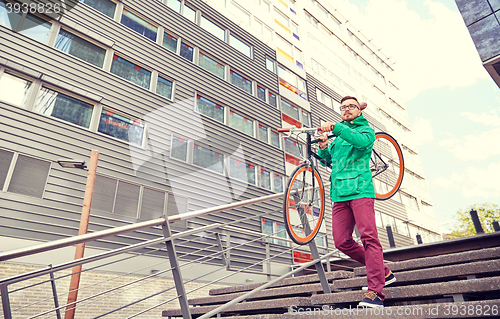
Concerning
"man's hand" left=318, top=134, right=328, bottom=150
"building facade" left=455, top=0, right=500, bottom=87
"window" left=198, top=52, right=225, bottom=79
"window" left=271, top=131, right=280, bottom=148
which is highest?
"window" left=198, top=52, right=225, bottom=79

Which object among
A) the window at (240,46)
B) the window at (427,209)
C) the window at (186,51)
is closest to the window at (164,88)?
the window at (186,51)

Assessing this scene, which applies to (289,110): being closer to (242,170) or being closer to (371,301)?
(242,170)

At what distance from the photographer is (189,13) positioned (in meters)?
14.4

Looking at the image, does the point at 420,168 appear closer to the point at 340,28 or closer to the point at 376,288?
the point at 340,28

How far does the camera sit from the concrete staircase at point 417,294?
2049mm

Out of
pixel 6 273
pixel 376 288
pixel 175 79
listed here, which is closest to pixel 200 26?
pixel 175 79

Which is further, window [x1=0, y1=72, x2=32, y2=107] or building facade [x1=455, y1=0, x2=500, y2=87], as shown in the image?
window [x1=0, y1=72, x2=32, y2=107]

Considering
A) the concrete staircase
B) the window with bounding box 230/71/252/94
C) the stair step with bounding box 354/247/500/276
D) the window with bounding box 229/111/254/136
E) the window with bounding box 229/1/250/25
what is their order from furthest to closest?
the window with bounding box 229/1/250/25 < the window with bounding box 230/71/252/94 < the window with bounding box 229/111/254/136 < the stair step with bounding box 354/247/500/276 < the concrete staircase

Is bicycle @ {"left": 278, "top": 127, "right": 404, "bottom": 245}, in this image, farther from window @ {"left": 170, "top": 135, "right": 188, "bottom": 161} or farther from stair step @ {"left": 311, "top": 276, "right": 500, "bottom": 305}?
window @ {"left": 170, "top": 135, "right": 188, "bottom": 161}

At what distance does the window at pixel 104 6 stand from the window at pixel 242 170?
717 centimetres

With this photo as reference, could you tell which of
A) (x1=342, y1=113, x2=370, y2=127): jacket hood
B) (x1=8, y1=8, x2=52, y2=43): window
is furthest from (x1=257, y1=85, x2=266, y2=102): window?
(x1=342, y1=113, x2=370, y2=127): jacket hood

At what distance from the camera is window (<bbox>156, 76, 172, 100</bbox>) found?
A: 11.9 m

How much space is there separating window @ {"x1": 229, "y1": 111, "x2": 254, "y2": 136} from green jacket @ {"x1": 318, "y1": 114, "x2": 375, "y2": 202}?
11.4 m

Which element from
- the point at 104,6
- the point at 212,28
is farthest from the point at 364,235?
the point at 212,28
